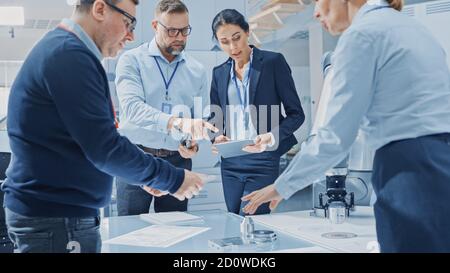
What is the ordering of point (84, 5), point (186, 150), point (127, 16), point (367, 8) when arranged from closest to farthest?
point (367, 8) < point (84, 5) < point (127, 16) < point (186, 150)

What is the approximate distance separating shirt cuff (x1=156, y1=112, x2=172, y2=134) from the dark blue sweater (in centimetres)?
105

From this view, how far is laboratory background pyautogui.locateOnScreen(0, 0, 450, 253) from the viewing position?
1453 mm

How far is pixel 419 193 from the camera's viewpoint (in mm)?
1044

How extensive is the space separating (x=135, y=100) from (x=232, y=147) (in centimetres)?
55

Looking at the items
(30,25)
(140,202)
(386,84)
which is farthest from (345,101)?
(30,25)

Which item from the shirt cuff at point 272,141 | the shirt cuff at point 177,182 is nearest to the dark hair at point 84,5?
the shirt cuff at point 177,182

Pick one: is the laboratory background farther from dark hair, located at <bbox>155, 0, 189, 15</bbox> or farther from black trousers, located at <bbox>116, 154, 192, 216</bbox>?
dark hair, located at <bbox>155, 0, 189, 15</bbox>

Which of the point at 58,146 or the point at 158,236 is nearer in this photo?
the point at 58,146

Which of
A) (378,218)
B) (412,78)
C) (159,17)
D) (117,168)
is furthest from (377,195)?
(159,17)

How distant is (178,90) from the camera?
2.43 meters

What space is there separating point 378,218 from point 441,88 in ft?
1.12

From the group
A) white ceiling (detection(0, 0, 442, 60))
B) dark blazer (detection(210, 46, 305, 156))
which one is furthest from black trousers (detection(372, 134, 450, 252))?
white ceiling (detection(0, 0, 442, 60))

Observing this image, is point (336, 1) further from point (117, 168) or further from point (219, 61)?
point (219, 61)

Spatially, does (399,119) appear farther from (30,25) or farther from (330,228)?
(30,25)
